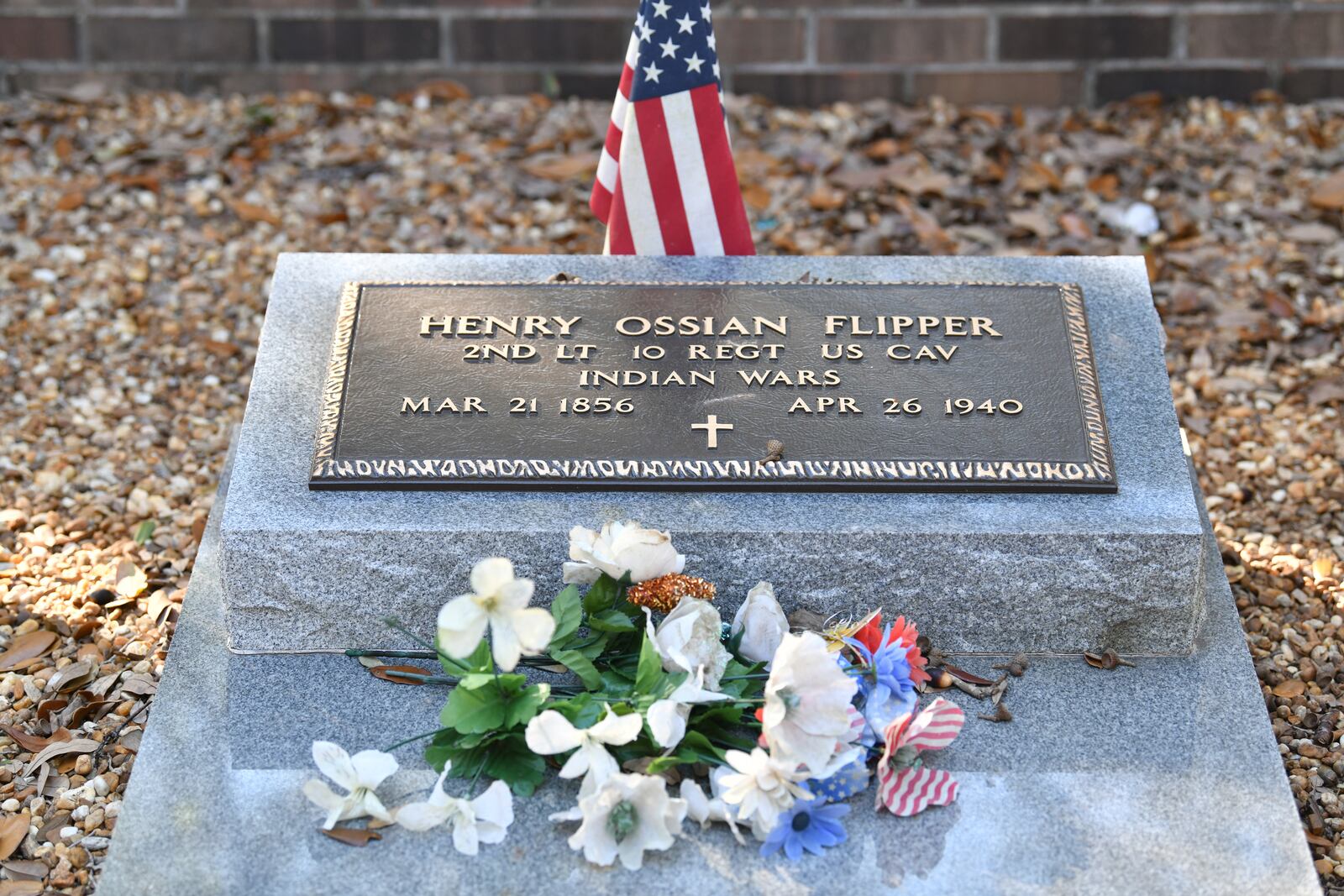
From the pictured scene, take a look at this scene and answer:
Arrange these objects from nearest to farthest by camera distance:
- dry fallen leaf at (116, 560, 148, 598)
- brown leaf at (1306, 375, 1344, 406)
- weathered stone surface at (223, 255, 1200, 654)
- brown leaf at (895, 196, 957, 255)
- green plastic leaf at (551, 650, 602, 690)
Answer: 1. green plastic leaf at (551, 650, 602, 690)
2. weathered stone surface at (223, 255, 1200, 654)
3. dry fallen leaf at (116, 560, 148, 598)
4. brown leaf at (1306, 375, 1344, 406)
5. brown leaf at (895, 196, 957, 255)

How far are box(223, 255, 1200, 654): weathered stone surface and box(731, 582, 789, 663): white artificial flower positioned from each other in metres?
0.10

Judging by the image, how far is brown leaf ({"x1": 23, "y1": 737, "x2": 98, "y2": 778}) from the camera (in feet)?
9.41

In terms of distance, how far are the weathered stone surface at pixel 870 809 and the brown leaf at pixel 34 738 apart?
32cm

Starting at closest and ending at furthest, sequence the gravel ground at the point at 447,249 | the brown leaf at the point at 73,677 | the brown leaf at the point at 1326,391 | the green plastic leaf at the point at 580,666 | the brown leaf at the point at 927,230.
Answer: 1. the green plastic leaf at the point at 580,666
2. the brown leaf at the point at 73,677
3. the gravel ground at the point at 447,249
4. the brown leaf at the point at 1326,391
5. the brown leaf at the point at 927,230

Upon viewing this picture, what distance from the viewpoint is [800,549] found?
272cm

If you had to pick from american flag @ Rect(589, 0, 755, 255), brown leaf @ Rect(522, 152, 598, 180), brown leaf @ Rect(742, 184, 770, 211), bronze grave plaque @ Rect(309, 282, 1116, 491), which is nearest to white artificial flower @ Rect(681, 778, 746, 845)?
bronze grave plaque @ Rect(309, 282, 1116, 491)

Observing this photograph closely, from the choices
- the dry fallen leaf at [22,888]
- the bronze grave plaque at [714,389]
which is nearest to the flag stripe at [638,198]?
the bronze grave plaque at [714,389]

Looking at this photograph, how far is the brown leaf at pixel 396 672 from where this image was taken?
9.06 feet

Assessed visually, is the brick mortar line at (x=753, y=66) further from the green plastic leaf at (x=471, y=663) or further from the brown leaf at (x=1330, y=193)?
the green plastic leaf at (x=471, y=663)

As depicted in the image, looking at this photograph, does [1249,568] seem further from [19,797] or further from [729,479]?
[19,797]

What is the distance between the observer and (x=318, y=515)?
272 centimetres

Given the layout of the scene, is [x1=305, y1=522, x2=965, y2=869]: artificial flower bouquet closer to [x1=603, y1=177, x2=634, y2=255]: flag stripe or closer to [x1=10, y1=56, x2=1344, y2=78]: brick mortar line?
[x1=603, y1=177, x2=634, y2=255]: flag stripe

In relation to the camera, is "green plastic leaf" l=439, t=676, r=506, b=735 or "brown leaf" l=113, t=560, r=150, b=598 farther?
"brown leaf" l=113, t=560, r=150, b=598

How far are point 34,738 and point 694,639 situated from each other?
1.37 metres
